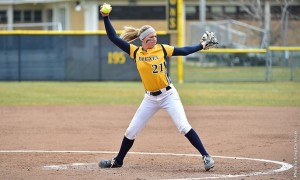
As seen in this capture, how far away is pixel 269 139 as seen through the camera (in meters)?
13.4

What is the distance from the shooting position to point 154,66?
386 inches

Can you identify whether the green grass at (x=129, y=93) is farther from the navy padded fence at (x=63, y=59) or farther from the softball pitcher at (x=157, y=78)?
the softball pitcher at (x=157, y=78)

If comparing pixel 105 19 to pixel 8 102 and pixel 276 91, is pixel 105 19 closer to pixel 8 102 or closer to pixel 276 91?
pixel 8 102

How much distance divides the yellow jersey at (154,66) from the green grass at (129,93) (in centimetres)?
1114

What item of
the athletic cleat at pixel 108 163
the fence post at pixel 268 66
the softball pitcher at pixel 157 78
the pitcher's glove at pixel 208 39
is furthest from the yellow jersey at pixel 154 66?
the fence post at pixel 268 66

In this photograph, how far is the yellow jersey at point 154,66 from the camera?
32.2ft

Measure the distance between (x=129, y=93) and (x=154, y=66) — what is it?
14.7 metres

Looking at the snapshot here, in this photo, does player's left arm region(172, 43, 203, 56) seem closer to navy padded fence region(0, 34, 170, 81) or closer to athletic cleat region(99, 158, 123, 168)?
athletic cleat region(99, 158, 123, 168)

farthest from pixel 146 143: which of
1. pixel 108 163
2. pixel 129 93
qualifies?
pixel 129 93

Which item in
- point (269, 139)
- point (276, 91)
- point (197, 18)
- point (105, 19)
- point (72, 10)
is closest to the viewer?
point (105, 19)

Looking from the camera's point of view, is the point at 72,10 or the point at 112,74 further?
the point at 72,10

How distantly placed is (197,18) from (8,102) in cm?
2739

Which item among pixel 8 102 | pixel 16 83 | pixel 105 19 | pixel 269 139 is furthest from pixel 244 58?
pixel 105 19

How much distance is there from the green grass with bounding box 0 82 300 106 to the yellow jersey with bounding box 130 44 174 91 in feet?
36.5
